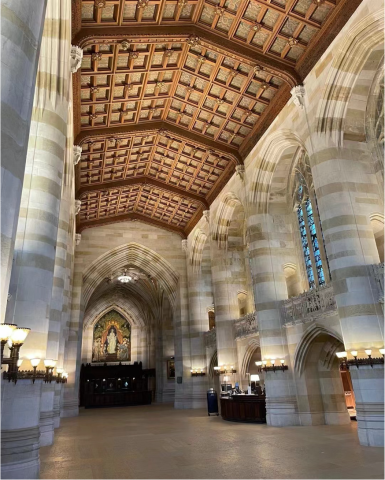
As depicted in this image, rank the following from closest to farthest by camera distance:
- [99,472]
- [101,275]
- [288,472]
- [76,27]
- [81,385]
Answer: [288,472], [99,472], [76,27], [101,275], [81,385]

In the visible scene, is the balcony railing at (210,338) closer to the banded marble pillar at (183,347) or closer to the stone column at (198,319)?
the stone column at (198,319)

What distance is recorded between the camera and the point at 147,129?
702 inches

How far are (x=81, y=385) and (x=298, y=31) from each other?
32.0 metres

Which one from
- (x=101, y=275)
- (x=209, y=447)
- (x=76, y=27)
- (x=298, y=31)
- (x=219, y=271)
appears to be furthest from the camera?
(x=101, y=275)

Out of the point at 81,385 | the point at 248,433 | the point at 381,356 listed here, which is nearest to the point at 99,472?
A: the point at 248,433

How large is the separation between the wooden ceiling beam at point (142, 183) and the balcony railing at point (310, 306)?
9.59 meters

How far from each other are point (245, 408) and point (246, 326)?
4193 mm

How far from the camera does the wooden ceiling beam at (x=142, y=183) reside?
2106 cm

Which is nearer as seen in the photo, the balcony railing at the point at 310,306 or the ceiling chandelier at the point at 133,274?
the balcony railing at the point at 310,306

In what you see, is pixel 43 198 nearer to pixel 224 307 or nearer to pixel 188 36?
pixel 188 36

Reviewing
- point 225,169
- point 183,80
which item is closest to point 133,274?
point 225,169

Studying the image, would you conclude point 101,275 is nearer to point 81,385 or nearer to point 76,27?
point 81,385

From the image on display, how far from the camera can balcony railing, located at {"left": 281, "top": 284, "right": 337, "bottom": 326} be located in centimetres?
1275

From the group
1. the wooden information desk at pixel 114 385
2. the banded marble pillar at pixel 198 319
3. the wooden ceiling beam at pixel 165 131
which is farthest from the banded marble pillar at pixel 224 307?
the wooden information desk at pixel 114 385
